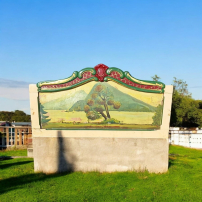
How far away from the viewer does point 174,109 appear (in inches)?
1275

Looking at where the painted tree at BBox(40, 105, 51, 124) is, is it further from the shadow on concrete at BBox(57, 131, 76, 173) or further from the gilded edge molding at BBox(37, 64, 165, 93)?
the gilded edge molding at BBox(37, 64, 165, 93)

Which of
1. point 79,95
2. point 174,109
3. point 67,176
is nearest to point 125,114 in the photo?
point 79,95

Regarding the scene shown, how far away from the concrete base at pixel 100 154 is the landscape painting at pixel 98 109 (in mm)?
652

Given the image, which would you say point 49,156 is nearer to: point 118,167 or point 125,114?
point 118,167

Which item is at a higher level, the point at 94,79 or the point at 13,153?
the point at 94,79

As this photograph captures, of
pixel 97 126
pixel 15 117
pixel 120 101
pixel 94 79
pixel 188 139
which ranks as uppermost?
pixel 94 79

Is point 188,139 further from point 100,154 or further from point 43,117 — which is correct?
point 43,117

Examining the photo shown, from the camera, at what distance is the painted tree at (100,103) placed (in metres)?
11.7

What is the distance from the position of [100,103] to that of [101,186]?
3765 millimetres

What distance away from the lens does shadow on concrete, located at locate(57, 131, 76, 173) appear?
11.7 meters

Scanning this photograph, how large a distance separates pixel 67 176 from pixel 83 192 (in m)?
2.27

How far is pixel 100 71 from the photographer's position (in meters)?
11.7

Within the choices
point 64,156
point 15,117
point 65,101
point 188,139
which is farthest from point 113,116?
point 15,117

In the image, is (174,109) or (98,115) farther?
(174,109)
